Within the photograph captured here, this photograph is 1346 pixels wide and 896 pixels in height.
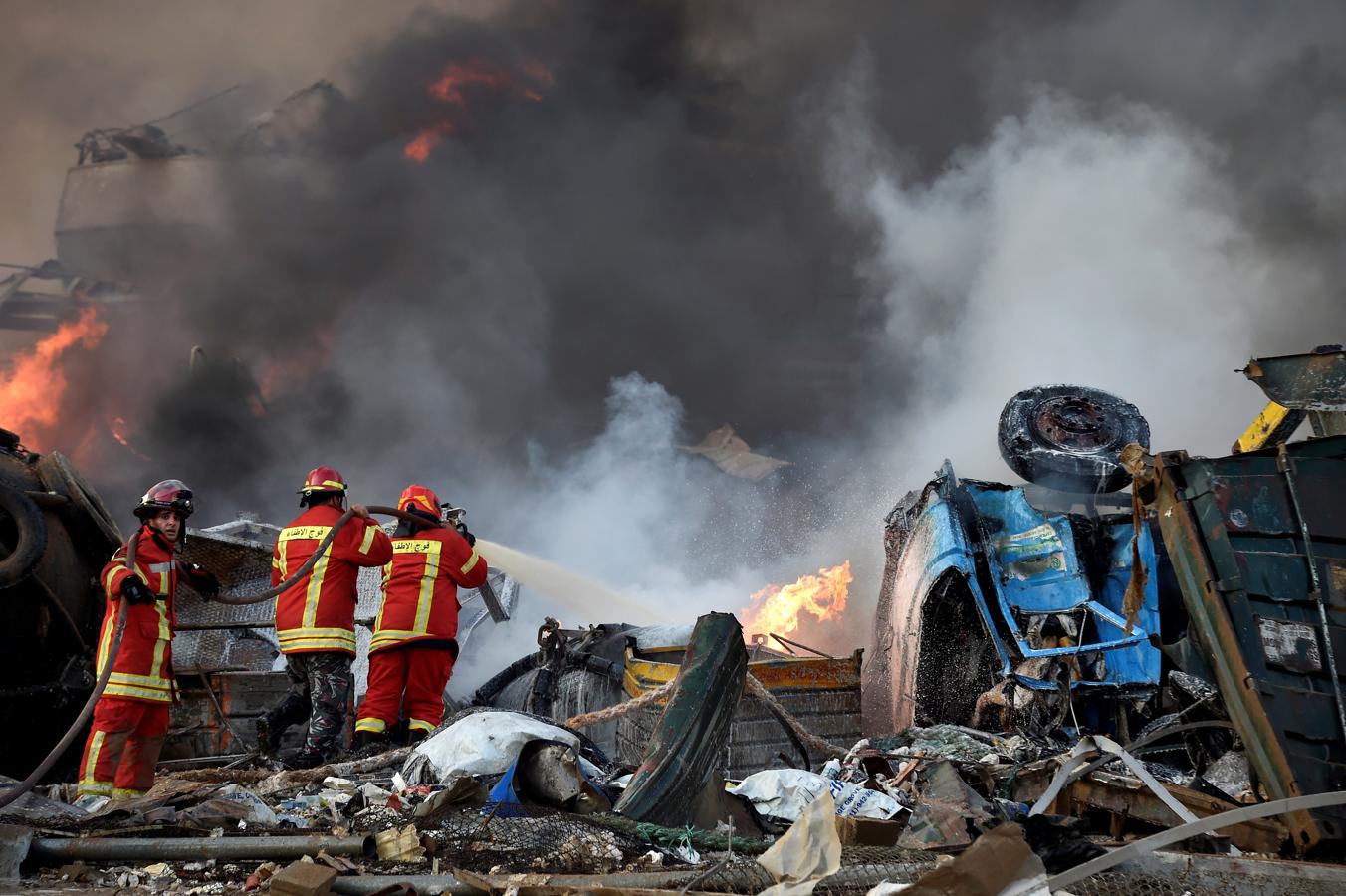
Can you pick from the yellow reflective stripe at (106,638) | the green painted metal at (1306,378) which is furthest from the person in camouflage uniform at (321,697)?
the green painted metal at (1306,378)

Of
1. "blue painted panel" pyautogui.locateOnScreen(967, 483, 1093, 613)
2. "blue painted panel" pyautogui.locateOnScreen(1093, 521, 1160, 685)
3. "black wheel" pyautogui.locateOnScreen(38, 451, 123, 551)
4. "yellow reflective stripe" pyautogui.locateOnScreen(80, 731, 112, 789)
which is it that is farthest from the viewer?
"blue painted panel" pyautogui.locateOnScreen(967, 483, 1093, 613)

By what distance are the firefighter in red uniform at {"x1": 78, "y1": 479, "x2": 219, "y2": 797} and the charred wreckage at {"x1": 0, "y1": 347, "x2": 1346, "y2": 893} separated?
197mm

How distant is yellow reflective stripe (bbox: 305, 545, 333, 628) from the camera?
5090 mm

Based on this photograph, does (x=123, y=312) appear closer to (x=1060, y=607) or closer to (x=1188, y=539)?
(x=1060, y=607)

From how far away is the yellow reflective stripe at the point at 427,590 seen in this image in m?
5.36

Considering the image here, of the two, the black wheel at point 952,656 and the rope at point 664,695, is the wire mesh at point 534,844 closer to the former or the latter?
the rope at point 664,695

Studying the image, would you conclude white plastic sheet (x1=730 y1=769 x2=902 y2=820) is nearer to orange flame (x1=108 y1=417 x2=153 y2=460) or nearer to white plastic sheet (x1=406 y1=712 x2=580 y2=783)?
white plastic sheet (x1=406 y1=712 x2=580 y2=783)

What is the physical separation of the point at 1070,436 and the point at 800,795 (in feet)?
14.2

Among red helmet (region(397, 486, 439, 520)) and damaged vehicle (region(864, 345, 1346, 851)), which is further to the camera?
red helmet (region(397, 486, 439, 520))

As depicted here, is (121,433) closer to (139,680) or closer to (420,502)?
(420,502)

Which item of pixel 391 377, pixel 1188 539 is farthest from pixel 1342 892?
pixel 391 377

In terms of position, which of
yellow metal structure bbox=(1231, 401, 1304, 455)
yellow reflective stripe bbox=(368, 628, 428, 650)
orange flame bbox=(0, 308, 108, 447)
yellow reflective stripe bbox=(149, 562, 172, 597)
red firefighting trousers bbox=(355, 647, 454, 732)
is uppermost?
orange flame bbox=(0, 308, 108, 447)

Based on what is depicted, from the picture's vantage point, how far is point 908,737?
5273mm

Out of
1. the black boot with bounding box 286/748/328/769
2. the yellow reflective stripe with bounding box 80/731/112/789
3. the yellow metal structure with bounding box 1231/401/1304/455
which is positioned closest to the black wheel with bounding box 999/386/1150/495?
the yellow metal structure with bounding box 1231/401/1304/455
